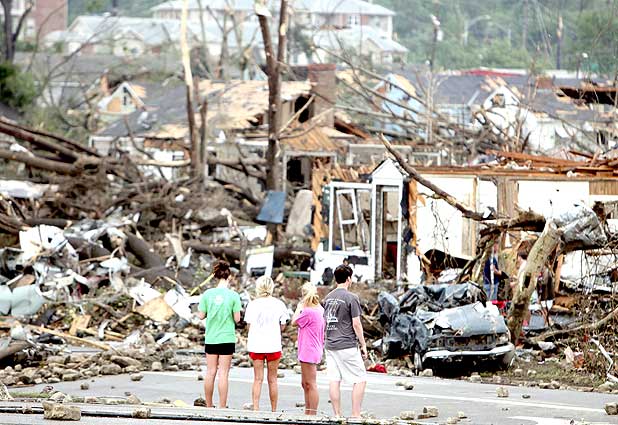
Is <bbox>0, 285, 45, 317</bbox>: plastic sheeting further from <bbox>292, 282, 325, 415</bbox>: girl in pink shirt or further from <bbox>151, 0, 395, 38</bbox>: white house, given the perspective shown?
<bbox>151, 0, 395, 38</bbox>: white house

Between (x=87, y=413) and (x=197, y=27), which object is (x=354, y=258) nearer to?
(x=87, y=413)

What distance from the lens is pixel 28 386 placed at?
529 inches

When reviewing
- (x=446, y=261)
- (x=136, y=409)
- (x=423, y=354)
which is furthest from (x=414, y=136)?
(x=136, y=409)

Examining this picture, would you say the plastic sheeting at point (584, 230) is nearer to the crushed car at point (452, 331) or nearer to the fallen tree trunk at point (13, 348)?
the crushed car at point (452, 331)

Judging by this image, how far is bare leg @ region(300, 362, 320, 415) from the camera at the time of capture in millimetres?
10531

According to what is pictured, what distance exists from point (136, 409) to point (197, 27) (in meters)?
101

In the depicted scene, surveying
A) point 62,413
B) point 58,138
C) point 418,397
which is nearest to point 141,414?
point 62,413

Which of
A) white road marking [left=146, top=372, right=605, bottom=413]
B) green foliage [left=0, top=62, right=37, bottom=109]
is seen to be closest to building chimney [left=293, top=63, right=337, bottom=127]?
green foliage [left=0, top=62, right=37, bottom=109]

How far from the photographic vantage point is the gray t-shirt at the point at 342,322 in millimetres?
10438

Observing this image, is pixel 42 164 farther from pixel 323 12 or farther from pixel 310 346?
pixel 323 12

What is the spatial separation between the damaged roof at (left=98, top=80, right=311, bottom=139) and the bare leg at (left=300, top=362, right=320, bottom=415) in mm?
28491

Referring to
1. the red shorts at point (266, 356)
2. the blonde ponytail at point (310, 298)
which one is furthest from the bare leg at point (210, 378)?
the blonde ponytail at point (310, 298)

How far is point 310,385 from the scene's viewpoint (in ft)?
34.6

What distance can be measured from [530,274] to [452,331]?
163cm
